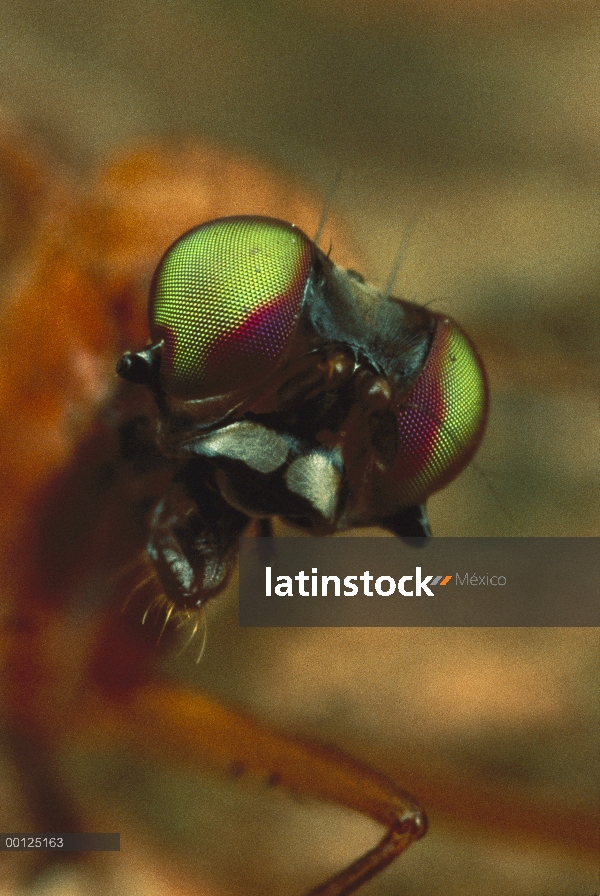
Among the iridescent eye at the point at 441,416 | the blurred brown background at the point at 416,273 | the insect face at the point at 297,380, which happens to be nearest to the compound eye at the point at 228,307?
the insect face at the point at 297,380

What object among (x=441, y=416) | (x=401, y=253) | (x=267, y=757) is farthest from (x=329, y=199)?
(x=267, y=757)

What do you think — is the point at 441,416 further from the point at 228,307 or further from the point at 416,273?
the point at 416,273

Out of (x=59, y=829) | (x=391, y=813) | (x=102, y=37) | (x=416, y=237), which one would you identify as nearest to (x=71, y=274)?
(x=102, y=37)

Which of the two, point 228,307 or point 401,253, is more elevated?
point 401,253

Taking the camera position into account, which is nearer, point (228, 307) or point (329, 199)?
point (228, 307)

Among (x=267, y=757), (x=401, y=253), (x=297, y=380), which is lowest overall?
(x=267, y=757)

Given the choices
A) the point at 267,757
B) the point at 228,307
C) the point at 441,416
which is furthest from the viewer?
the point at 267,757

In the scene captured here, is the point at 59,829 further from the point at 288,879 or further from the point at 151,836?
the point at 288,879

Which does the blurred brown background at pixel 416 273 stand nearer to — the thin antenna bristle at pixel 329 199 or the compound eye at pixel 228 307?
the thin antenna bristle at pixel 329 199
